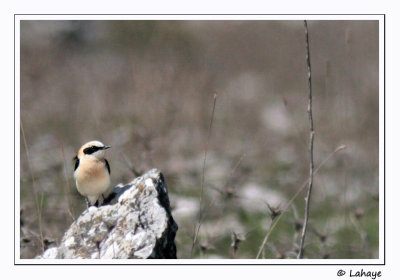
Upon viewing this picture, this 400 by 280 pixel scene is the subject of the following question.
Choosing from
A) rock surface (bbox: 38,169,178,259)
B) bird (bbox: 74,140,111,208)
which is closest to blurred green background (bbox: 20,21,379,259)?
bird (bbox: 74,140,111,208)

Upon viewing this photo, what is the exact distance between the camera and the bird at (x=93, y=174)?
4934 millimetres

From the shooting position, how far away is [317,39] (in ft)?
38.8

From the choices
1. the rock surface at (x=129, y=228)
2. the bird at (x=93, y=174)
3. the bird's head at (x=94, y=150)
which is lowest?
the rock surface at (x=129, y=228)

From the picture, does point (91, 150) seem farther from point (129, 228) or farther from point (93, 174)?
point (129, 228)

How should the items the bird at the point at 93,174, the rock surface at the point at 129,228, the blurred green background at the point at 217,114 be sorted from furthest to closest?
the blurred green background at the point at 217,114 → the bird at the point at 93,174 → the rock surface at the point at 129,228

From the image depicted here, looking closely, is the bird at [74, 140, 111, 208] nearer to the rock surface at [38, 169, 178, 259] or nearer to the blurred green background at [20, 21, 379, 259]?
the rock surface at [38, 169, 178, 259]

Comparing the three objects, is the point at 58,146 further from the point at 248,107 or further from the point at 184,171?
the point at 248,107

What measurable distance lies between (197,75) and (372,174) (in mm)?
3376

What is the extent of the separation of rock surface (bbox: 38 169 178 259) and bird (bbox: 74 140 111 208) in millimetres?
411

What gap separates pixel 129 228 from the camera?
427 cm

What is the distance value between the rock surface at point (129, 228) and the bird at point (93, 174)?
1.35ft

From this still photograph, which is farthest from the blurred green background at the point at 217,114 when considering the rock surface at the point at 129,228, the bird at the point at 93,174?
the rock surface at the point at 129,228

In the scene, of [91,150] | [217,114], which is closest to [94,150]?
[91,150]

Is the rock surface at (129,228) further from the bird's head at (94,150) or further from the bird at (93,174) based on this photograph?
the bird's head at (94,150)
